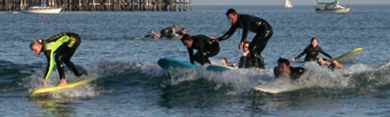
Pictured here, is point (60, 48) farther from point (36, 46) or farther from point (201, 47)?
point (201, 47)

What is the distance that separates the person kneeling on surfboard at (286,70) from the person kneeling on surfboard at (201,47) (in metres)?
2.21

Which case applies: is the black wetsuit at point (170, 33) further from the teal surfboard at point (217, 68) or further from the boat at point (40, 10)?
the boat at point (40, 10)

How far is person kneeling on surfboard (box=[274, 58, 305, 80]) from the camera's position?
48.3 feet

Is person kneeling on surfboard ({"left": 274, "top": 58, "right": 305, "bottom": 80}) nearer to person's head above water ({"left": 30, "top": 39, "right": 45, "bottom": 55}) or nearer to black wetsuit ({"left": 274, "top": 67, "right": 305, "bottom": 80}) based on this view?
black wetsuit ({"left": 274, "top": 67, "right": 305, "bottom": 80})

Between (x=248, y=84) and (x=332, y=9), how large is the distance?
13234 cm

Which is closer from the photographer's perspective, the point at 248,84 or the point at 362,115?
the point at 362,115

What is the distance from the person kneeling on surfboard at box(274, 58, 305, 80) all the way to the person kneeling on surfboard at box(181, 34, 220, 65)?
2.21m

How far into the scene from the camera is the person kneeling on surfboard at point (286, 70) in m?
14.7

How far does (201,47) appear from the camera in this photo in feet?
54.4

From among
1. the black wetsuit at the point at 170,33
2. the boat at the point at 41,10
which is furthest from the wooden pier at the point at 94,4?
the black wetsuit at the point at 170,33

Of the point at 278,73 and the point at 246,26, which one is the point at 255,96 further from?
the point at 246,26

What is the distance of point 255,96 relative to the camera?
15281 mm

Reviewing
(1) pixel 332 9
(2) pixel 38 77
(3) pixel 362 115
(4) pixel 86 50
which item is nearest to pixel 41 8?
(1) pixel 332 9

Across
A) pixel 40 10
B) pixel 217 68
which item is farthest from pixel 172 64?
pixel 40 10
